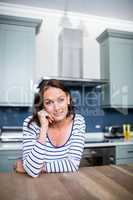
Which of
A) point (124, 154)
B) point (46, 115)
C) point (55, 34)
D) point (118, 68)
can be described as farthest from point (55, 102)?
point (55, 34)

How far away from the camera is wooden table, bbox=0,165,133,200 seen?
84 centimetres

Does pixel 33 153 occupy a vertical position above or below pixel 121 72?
below

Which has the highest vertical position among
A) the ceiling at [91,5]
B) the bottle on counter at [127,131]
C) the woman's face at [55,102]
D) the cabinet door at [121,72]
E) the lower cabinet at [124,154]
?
the ceiling at [91,5]

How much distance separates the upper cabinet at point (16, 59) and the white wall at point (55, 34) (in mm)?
377

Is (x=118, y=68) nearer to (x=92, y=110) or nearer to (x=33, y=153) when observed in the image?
(x=92, y=110)

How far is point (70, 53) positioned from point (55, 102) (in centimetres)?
162

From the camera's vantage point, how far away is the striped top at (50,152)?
3.86ft

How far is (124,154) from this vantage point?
2701 millimetres

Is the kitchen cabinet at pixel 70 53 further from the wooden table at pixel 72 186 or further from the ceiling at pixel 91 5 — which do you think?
the wooden table at pixel 72 186

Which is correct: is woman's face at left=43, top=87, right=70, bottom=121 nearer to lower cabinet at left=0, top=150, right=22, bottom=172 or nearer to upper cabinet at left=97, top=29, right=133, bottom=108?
lower cabinet at left=0, top=150, right=22, bottom=172

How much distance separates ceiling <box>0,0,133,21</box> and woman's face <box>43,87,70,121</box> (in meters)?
1.85

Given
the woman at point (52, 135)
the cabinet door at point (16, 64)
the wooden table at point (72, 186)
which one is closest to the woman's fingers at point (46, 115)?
the woman at point (52, 135)

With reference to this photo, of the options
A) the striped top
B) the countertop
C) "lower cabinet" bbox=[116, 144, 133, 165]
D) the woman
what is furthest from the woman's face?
"lower cabinet" bbox=[116, 144, 133, 165]

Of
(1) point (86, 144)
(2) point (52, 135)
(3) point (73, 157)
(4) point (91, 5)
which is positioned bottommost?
(1) point (86, 144)
